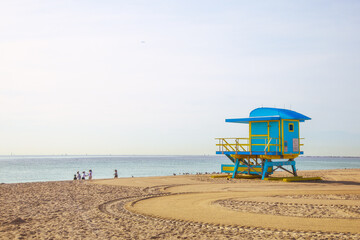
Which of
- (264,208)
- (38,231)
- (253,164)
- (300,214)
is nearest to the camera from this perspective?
(38,231)

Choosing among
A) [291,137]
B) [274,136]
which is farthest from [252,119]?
[291,137]

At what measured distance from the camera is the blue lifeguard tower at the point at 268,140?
31406mm

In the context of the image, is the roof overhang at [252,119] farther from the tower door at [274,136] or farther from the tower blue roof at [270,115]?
the tower door at [274,136]

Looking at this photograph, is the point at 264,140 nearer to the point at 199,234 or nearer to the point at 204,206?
the point at 204,206

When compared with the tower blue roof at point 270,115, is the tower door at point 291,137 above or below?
below

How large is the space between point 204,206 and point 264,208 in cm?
244

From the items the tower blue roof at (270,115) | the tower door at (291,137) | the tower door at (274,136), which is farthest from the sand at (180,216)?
the tower blue roof at (270,115)

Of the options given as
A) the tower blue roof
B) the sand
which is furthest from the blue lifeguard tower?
the sand

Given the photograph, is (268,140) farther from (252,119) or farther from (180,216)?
(180,216)

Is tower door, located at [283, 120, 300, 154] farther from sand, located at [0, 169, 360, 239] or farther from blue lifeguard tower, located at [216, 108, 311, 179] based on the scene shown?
sand, located at [0, 169, 360, 239]

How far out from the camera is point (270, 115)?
105 feet

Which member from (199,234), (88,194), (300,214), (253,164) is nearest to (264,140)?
(253,164)

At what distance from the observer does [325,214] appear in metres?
14.1

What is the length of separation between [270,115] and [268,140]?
6.76ft
